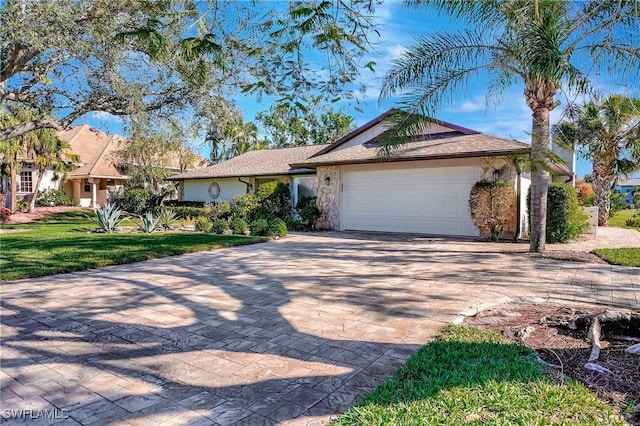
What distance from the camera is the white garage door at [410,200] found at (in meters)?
14.0

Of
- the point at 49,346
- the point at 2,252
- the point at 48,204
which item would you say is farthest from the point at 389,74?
the point at 48,204

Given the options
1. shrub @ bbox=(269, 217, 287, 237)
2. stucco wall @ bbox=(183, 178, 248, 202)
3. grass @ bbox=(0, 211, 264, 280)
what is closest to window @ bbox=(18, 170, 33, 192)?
stucco wall @ bbox=(183, 178, 248, 202)

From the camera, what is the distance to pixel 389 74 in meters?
8.98

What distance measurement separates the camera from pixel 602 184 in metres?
18.8

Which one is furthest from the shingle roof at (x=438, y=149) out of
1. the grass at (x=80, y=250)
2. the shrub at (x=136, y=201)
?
the shrub at (x=136, y=201)

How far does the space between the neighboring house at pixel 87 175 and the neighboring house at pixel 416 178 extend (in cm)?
1758

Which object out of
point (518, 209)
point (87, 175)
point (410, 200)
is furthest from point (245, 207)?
Answer: point (87, 175)

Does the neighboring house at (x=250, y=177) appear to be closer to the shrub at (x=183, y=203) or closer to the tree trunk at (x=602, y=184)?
the shrub at (x=183, y=203)

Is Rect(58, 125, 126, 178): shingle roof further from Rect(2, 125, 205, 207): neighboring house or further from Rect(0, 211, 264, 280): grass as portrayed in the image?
Rect(0, 211, 264, 280): grass

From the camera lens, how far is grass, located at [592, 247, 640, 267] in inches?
344

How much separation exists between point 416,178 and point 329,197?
4.09 metres

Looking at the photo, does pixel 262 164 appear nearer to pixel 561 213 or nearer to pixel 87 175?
pixel 87 175

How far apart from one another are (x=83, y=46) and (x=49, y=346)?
6.84 m

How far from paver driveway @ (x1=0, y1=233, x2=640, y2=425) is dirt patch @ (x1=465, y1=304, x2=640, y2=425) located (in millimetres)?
616
